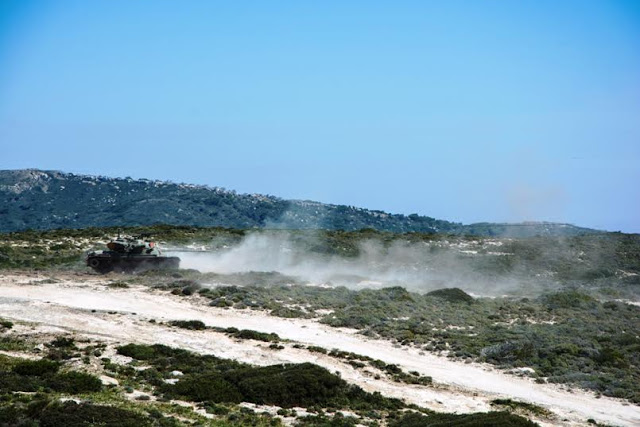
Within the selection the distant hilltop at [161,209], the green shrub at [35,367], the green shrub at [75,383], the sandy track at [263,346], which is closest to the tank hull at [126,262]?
the sandy track at [263,346]

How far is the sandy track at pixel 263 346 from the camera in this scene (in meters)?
28.1

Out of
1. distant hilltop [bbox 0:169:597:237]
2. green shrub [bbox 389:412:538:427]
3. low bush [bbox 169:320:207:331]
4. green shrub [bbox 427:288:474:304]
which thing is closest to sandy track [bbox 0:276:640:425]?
low bush [bbox 169:320:207:331]

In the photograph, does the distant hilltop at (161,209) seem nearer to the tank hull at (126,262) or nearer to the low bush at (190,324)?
the tank hull at (126,262)

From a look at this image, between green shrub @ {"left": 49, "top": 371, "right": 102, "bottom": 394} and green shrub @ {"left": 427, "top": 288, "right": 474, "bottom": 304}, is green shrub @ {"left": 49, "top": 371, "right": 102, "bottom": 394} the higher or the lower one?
the lower one

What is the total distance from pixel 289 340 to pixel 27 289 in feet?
58.3

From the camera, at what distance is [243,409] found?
2411 cm

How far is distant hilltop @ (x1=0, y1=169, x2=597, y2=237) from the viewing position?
157m

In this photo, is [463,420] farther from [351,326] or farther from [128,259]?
[128,259]

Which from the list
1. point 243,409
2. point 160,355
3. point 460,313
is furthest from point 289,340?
point 460,313

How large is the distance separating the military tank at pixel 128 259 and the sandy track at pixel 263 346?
249 inches

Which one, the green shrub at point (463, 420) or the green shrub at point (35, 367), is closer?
the green shrub at point (463, 420)

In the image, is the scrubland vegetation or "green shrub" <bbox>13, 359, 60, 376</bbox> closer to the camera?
→ the scrubland vegetation

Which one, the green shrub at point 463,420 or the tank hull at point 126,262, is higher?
the tank hull at point 126,262

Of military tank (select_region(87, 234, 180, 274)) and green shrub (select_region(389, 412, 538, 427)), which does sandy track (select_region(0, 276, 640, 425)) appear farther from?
military tank (select_region(87, 234, 180, 274))
